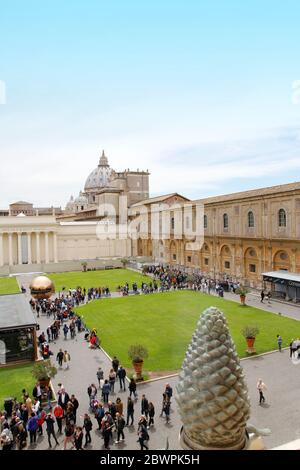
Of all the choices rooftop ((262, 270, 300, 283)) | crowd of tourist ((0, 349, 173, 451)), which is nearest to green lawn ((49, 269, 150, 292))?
rooftop ((262, 270, 300, 283))

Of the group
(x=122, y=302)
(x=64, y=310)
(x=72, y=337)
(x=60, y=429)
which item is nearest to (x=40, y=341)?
(x=72, y=337)

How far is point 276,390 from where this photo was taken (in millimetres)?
14586

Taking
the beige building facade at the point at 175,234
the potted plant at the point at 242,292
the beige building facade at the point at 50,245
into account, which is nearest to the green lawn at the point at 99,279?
the beige building facade at the point at 175,234

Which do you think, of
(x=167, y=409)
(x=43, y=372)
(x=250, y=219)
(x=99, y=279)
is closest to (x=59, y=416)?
(x=43, y=372)

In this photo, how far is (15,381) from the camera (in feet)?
54.1

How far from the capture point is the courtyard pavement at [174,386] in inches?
447

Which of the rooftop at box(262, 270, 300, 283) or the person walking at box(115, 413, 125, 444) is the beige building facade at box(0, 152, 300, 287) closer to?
the rooftop at box(262, 270, 300, 283)

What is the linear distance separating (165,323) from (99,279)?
938 inches

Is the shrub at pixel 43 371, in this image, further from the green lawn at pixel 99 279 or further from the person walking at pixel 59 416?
the green lawn at pixel 99 279

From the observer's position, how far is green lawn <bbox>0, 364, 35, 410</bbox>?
15148 millimetres

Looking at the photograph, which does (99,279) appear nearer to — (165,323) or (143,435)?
(165,323)

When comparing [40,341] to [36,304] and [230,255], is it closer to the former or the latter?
[36,304]

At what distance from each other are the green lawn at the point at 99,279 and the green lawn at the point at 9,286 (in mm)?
4577

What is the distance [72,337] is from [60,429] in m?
10.5
